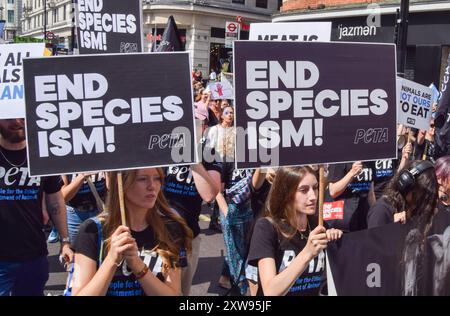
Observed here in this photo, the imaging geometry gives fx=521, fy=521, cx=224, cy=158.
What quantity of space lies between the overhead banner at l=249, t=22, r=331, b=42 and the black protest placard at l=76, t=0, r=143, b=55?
1.12 meters

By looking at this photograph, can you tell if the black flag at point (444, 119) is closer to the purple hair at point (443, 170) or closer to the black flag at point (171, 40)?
the purple hair at point (443, 170)

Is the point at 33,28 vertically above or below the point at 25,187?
above

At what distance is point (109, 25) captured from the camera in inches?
197

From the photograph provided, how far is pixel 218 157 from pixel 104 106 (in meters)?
2.58

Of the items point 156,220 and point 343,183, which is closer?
point 156,220

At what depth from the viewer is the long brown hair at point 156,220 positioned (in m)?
2.61

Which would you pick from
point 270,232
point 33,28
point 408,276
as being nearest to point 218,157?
point 270,232

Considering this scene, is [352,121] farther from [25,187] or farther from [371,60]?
[25,187]

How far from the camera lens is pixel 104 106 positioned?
255 centimetres

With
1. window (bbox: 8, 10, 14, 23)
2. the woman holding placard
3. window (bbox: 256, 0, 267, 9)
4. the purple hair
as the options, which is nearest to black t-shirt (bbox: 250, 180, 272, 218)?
the purple hair

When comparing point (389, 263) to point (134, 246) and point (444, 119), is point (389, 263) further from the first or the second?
point (444, 119)

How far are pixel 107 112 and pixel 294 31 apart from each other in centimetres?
294

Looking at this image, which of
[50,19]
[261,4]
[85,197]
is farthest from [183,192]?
[50,19]

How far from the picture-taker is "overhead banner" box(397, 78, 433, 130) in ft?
16.9
